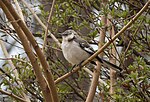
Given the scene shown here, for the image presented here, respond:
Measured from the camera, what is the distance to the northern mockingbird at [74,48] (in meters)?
2.55

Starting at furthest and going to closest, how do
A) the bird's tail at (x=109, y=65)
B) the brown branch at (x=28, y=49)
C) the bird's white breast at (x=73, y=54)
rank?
1. the bird's white breast at (x=73, y=54)
2. the bird's tail at (x=109, y=65)
3. the brown branch at (x=28, y=49)

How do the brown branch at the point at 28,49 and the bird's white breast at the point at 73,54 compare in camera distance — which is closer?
the brown branch at the point at 28,49

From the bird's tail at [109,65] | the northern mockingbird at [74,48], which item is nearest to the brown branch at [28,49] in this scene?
the bird's tail at [109,65]

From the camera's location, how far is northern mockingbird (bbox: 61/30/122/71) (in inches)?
100

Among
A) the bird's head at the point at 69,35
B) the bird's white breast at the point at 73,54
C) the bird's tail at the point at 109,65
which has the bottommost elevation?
the bird's tail at the point at 109,65

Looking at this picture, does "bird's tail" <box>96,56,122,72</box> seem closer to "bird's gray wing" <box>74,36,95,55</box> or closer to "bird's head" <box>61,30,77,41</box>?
"bird's gray wing" <box>74,36,95,55</box>

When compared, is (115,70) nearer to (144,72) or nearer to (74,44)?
(144,72)

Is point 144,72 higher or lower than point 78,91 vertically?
lower

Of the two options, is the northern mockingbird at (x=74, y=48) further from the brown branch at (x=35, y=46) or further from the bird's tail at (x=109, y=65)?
the brown branch at (x=35, y=46)

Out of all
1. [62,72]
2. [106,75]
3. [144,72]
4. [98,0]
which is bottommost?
[144,72]

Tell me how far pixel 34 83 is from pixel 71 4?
2.07 feet

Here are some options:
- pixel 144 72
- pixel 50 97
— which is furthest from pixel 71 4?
pixel 50 97

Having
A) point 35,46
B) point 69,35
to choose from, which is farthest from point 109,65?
point 35,46

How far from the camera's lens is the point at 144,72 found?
1.94 meters
